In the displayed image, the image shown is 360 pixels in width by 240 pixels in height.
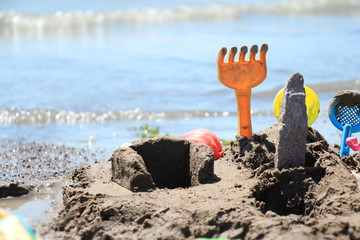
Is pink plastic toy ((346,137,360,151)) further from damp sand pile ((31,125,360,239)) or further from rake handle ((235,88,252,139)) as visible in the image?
rake handle ((235,88,252,139))

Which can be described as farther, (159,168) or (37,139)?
(37,139)

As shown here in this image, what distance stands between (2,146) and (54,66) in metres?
4.34

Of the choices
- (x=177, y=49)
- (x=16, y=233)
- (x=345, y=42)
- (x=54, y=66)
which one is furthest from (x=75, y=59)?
(x=16, y=233)

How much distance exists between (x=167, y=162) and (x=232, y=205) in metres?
1.03

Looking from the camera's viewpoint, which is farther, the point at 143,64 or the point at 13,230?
the point at 143,64

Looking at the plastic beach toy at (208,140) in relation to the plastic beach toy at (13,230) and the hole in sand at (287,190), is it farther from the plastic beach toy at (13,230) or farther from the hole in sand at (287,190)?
the plastic beach toy at (13,230)

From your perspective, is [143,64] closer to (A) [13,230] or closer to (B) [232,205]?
(B) [232,205]

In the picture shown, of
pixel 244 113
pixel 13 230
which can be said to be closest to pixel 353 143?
pixel 244 113

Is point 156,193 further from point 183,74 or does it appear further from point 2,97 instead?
point 183,74

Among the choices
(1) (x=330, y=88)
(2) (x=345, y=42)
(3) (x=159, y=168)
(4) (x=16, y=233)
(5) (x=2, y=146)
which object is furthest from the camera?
(2) (x=345, y=42)

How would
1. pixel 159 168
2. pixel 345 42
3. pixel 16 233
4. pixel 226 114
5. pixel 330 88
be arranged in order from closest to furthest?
pixel 16 233 → pixel 159 168 → pixel 226 114 → pixel 330 88 → pixel 345 42

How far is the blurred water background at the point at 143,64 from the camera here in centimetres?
738

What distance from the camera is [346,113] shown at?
4.77 metres

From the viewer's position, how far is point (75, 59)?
36.3 ft
